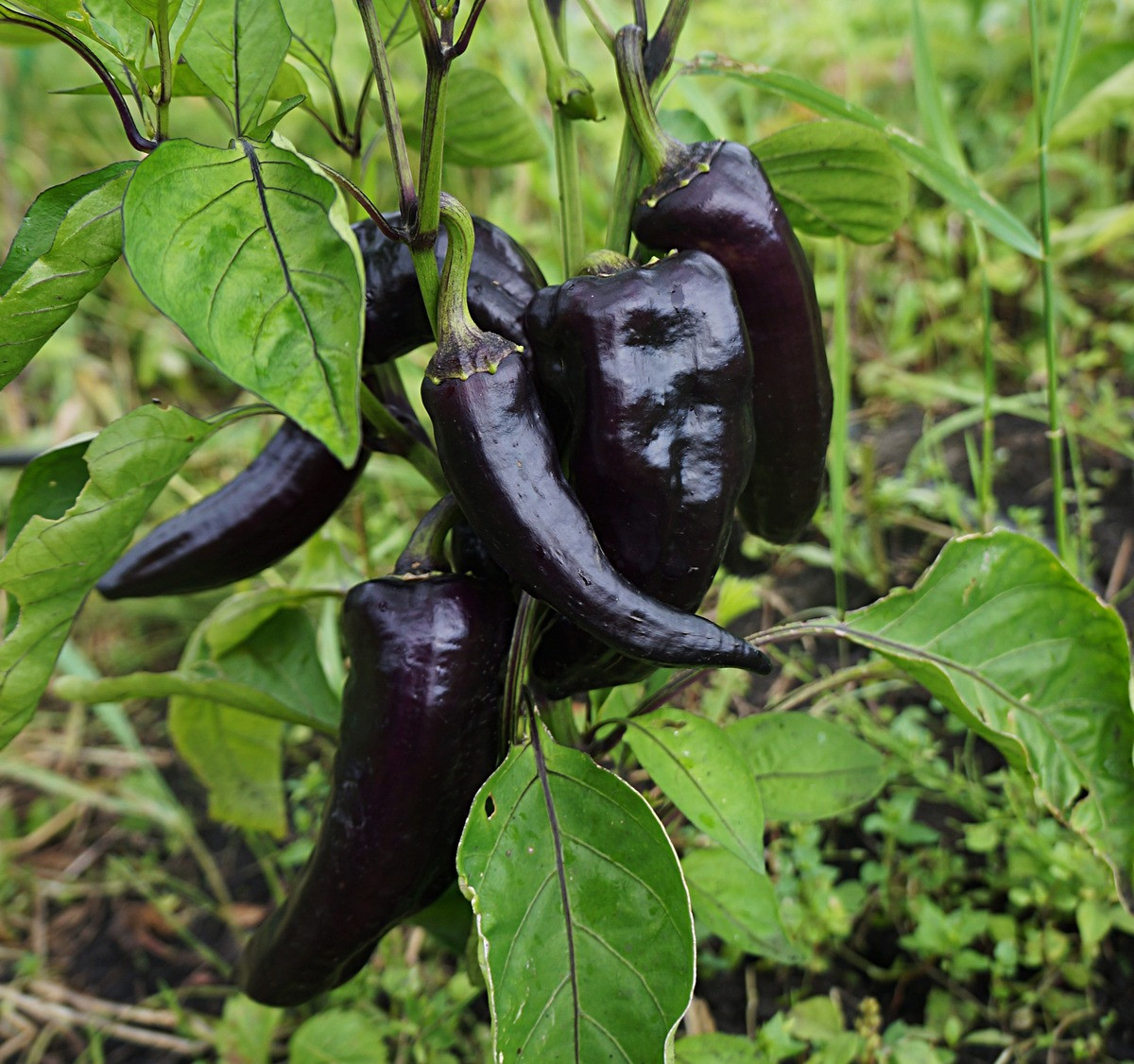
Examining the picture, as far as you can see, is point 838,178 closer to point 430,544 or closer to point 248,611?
point 430,544

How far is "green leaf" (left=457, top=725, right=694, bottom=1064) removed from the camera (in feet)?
2.24

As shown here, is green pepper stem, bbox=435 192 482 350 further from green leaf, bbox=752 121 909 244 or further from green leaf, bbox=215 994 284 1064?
green leaf, bbox=215 994 284 1064

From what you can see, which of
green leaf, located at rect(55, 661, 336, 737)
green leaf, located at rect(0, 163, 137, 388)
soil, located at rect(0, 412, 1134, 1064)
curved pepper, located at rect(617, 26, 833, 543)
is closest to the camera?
green leaf, located at rect(0, 163, 137, 388)

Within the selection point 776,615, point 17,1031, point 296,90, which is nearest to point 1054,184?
point 776,615

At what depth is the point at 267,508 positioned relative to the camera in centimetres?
88

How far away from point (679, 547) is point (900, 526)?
1135mm

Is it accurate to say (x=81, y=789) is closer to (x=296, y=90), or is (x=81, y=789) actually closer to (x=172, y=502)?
(x=172, y=502)

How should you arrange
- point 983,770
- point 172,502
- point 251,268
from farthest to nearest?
point 172,502, point 983,770, point 251,268

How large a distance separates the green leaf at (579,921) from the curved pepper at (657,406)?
7.1 inches

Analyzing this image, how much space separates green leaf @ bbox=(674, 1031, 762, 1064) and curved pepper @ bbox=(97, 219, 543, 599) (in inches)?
22.6

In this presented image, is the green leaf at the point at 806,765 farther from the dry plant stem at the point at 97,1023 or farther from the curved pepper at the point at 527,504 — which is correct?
the dry plant stem at the point at 97,1023

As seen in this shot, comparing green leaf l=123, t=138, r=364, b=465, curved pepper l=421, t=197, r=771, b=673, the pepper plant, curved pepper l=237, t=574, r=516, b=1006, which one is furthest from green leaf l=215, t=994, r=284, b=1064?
green leaf l=123, t=138, r=364, b=465

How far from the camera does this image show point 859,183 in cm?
89

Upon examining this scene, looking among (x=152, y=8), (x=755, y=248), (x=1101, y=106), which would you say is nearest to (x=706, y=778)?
(x=755, y=248)
